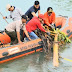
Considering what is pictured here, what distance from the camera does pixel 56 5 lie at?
53.1 feet

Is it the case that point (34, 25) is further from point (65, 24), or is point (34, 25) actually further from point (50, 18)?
point (65, 24)

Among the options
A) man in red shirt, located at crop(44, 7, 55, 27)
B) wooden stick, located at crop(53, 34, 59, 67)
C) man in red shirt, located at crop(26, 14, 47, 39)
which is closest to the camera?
wooden stick, located at crop(53, 34, 59, 67)

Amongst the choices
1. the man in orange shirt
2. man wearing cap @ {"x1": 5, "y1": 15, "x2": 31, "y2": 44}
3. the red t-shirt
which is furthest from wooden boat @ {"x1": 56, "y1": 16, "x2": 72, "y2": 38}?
man wearing cap @ {"x1": 5, "y1": 15, "x2": 31, "y2": 44}

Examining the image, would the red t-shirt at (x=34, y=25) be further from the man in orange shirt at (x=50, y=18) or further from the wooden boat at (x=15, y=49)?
the man in orange shirt at (x=50, y=18)

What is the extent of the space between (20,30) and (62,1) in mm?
11677

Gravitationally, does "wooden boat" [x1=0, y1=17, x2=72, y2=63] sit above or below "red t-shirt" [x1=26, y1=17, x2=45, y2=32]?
below

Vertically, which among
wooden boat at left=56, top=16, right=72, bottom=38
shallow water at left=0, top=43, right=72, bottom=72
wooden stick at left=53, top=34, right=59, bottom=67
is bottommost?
shallow water at left=0, top=43, right=72, bottom=72

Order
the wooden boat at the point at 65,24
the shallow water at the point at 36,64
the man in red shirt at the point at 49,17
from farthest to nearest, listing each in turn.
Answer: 1. the wooden boat at the point at 65,24
2. the man in red shirt at the point at 49,17
3. the shallow water at the point at 36,64

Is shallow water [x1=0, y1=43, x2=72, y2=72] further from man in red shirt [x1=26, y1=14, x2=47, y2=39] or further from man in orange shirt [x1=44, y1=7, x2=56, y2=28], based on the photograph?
man in orange shirt [x1=44, y1=7, x2=56, y2=28]

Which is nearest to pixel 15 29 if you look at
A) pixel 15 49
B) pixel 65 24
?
pixel 15 49

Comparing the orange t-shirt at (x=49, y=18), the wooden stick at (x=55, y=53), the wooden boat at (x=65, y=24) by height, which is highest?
the orange t-shirt at (x=49, y=18)

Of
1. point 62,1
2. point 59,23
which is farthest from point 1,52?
point 62,1

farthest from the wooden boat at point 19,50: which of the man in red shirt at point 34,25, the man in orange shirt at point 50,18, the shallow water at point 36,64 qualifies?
the man in orange shirt at point 50,18

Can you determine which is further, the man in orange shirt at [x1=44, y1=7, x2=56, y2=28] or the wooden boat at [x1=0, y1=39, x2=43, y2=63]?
the man in orange shirt at [x1=44, y1=7, x2=56, y2=28]
